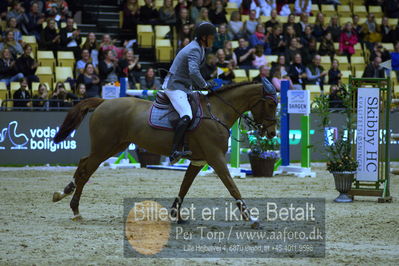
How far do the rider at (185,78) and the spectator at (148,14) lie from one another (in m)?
12.5

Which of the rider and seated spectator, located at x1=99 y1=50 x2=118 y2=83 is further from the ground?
the rider

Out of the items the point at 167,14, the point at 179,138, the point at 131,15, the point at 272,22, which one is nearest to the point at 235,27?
the point at 272,22

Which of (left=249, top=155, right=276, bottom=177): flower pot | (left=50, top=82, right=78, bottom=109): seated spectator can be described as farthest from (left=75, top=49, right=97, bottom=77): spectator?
(left=249, top=155, right=276, bottom=177): flower pot

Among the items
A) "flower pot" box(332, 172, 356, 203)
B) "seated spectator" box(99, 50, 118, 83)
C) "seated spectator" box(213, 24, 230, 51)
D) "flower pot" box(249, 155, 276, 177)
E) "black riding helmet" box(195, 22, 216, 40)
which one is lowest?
"flower pot" box(249, 155, 276, 177)

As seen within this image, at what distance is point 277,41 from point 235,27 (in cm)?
133

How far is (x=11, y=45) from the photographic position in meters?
18.4

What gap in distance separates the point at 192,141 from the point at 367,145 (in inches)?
138

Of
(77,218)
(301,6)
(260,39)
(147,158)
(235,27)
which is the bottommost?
(147,158)

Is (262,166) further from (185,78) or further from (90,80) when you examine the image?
(185,78)

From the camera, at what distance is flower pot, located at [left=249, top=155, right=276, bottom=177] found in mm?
15250

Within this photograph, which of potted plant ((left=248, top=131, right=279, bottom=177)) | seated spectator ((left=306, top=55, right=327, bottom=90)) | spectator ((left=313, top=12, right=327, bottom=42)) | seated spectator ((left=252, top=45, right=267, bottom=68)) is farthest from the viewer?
spectator ((left=313, top=12, right=327, bottom=42))

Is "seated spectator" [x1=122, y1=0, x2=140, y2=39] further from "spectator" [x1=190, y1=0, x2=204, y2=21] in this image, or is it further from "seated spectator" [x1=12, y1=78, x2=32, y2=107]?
"seated spectator" [x1=12, y1=78, x2=32, y2=107]

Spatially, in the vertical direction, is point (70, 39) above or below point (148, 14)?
below

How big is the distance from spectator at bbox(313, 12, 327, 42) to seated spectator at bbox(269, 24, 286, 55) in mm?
1602
